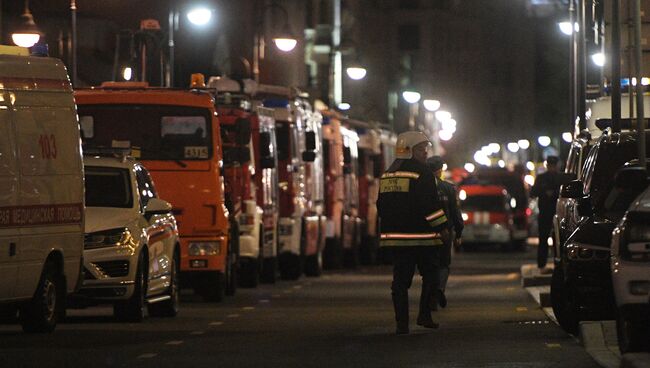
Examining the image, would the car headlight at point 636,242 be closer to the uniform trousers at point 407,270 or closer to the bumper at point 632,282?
the bumper at point 632,282

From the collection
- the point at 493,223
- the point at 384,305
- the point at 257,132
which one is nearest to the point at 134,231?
the point at 384,305

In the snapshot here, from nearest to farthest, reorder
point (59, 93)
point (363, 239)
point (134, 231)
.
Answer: point (59, 93) → point (134, 231) → point (363, 239)

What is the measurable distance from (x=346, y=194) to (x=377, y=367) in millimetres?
29038

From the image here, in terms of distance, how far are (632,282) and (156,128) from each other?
12056mm

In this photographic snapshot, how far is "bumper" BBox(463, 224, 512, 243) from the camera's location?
62781 mm

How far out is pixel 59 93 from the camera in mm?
19969

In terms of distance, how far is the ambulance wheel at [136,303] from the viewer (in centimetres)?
2169

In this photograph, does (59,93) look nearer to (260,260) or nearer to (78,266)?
(78,266)

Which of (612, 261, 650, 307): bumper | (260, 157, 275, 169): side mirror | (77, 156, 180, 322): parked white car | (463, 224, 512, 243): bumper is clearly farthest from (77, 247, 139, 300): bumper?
(463, 224, 512, 243): bumper

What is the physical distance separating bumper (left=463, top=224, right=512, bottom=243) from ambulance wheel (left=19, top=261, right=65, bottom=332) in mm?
43365

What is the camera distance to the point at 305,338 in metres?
19.3

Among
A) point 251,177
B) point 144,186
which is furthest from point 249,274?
point 144,186

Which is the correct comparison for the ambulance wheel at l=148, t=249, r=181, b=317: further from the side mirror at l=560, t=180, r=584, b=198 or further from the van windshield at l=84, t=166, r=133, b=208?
the side mirror at l=560, t=180, r=584, b=198

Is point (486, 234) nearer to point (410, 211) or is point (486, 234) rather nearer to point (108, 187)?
point (108, 187)
